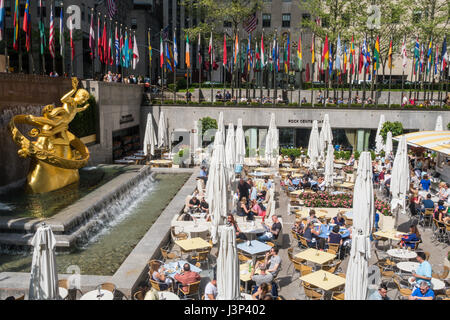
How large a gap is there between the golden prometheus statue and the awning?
50.5 ft

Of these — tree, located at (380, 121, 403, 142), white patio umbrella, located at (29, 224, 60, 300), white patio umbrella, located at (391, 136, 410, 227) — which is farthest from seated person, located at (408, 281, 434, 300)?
tree, located at (380, 121, 403, 142)

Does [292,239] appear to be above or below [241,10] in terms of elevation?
below

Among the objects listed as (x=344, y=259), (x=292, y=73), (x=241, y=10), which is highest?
(x=241, y=10)

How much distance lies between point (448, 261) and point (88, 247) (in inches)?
416

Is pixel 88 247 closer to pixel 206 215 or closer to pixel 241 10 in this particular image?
pixel 206 215

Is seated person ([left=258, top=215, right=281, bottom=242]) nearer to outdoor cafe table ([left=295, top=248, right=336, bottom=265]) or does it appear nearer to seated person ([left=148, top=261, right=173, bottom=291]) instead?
outdoor cafe table ([left=295, top=248, right=336, bottom=265])

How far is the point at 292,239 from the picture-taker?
561 inches

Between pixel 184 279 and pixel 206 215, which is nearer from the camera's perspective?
pixel 184 279

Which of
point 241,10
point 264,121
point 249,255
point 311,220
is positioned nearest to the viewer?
point 249,255

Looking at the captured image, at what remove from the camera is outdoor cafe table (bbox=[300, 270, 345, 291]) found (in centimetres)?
938

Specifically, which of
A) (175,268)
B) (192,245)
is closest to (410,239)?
(192,245)

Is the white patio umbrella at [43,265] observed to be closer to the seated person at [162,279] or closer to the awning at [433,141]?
the seated person at [162,279]
